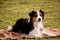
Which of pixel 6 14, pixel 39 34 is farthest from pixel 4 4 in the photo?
pixel 39 34

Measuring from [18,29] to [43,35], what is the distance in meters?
0.32

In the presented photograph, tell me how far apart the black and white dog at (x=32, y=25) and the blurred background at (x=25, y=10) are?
0.07 m

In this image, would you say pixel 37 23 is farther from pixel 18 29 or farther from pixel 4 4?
pixel 4 4

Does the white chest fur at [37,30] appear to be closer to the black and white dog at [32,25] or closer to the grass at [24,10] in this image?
the black and white dog at [32,25]

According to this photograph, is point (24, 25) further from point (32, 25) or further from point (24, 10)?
point (24, 10)

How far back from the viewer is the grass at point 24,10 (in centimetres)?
313

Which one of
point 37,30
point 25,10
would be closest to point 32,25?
point 37,30

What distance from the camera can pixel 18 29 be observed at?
121 inches

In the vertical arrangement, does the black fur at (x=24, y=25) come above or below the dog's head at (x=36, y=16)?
below

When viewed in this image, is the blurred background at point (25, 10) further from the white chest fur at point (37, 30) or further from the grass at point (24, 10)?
the white chest fur at point (37, 30)

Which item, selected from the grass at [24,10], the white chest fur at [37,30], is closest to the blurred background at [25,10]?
the grass at [24,10]

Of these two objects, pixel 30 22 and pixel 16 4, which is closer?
pixel 30 22

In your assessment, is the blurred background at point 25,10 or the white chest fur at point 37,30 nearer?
the white chest fur at point 37,30

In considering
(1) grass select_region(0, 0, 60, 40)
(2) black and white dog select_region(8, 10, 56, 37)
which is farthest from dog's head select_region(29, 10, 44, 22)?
(1) grass select_region(0, 0, 60, 40)
